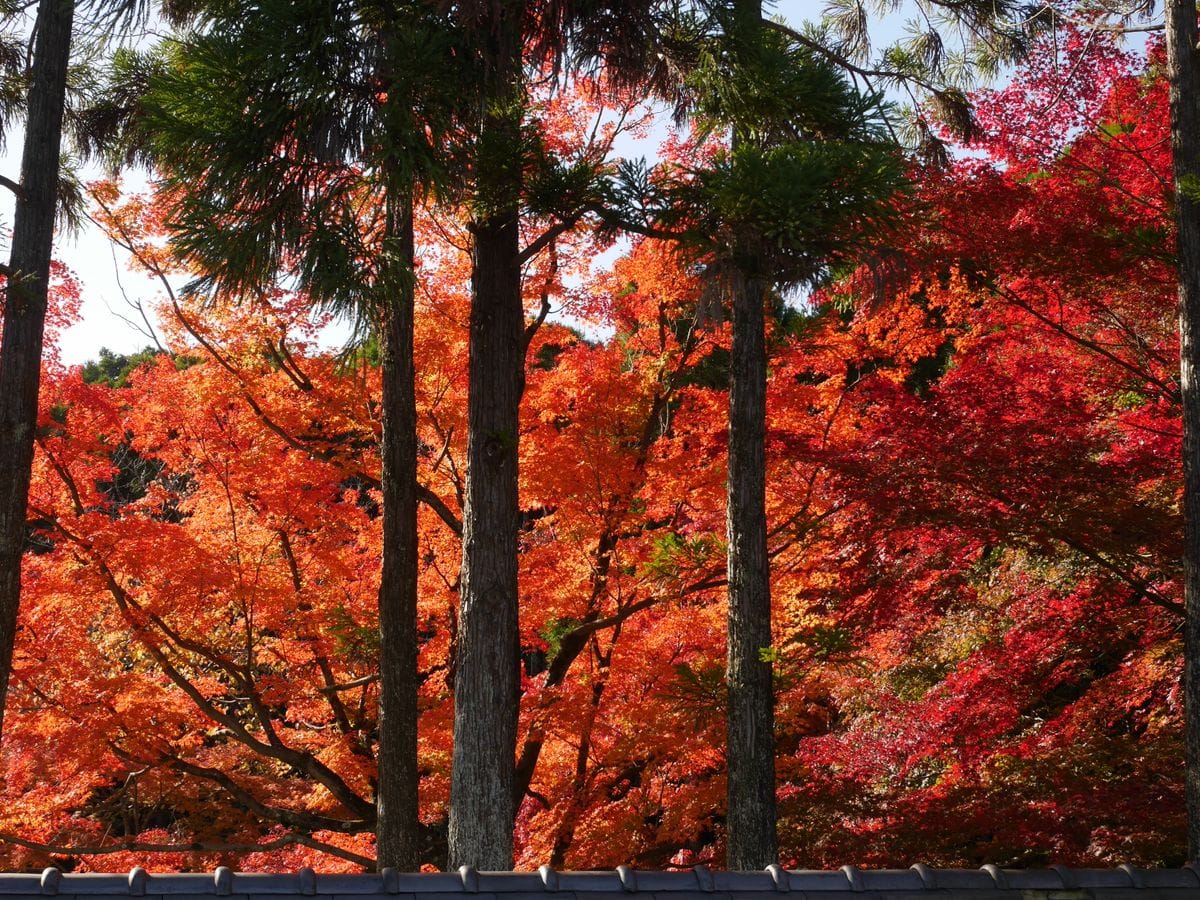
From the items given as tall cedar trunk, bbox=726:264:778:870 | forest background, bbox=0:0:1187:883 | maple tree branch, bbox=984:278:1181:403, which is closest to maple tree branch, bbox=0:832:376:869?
forest background, bbox=0:0:1187:883

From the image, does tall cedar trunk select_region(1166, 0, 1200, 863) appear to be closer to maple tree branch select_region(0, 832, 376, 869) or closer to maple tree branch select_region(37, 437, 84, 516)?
maple tree branch select_region(0, 832, 376, 869)

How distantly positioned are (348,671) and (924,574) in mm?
5783

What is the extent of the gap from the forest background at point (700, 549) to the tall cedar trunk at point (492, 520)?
1.86 feet

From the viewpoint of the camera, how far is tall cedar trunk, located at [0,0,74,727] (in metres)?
7.18

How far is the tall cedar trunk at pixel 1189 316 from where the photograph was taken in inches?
252

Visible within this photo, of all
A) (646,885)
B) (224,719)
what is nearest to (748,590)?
(646,885)

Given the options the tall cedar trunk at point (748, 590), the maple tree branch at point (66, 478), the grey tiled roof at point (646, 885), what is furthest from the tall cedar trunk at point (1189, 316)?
the maple tree branch at point (66, 478)

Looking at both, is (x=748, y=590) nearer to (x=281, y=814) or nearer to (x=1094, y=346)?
(x=1094, y=346)

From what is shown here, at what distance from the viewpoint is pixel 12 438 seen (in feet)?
23.9

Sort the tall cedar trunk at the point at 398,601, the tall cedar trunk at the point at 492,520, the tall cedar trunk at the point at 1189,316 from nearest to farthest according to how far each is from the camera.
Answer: the tall cedar trunk at the point at 1189,316 < the tall cedar trunk at the point at 492,520 < the tall cedar trunk at the point at 398,601

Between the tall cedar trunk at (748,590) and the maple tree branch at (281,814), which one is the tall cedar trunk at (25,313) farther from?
the tall cedar trunk at (748,590)

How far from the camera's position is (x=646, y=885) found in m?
4.52

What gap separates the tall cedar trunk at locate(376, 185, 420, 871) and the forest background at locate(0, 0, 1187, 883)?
2.90 feet

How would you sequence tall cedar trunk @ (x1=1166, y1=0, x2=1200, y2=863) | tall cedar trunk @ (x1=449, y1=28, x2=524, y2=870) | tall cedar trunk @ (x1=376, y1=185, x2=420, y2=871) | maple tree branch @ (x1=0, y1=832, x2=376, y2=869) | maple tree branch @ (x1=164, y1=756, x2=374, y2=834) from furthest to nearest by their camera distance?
1. maple tree branch @ (x1=164, y1=756, x2=374, y2=834)
2. maple tree branch @ (x1=0, y1=832, x2=376, y2=869)
3. tall cedar trunk @ (x1=376, y1=185, x2=420, y2=871)
4. tall cedar trunk @ (x1=449, y1=28, x2=524, y2=870)
5. tall cedar trunk @ (x1=1166, y1=0, x2=1200, y2=863)
